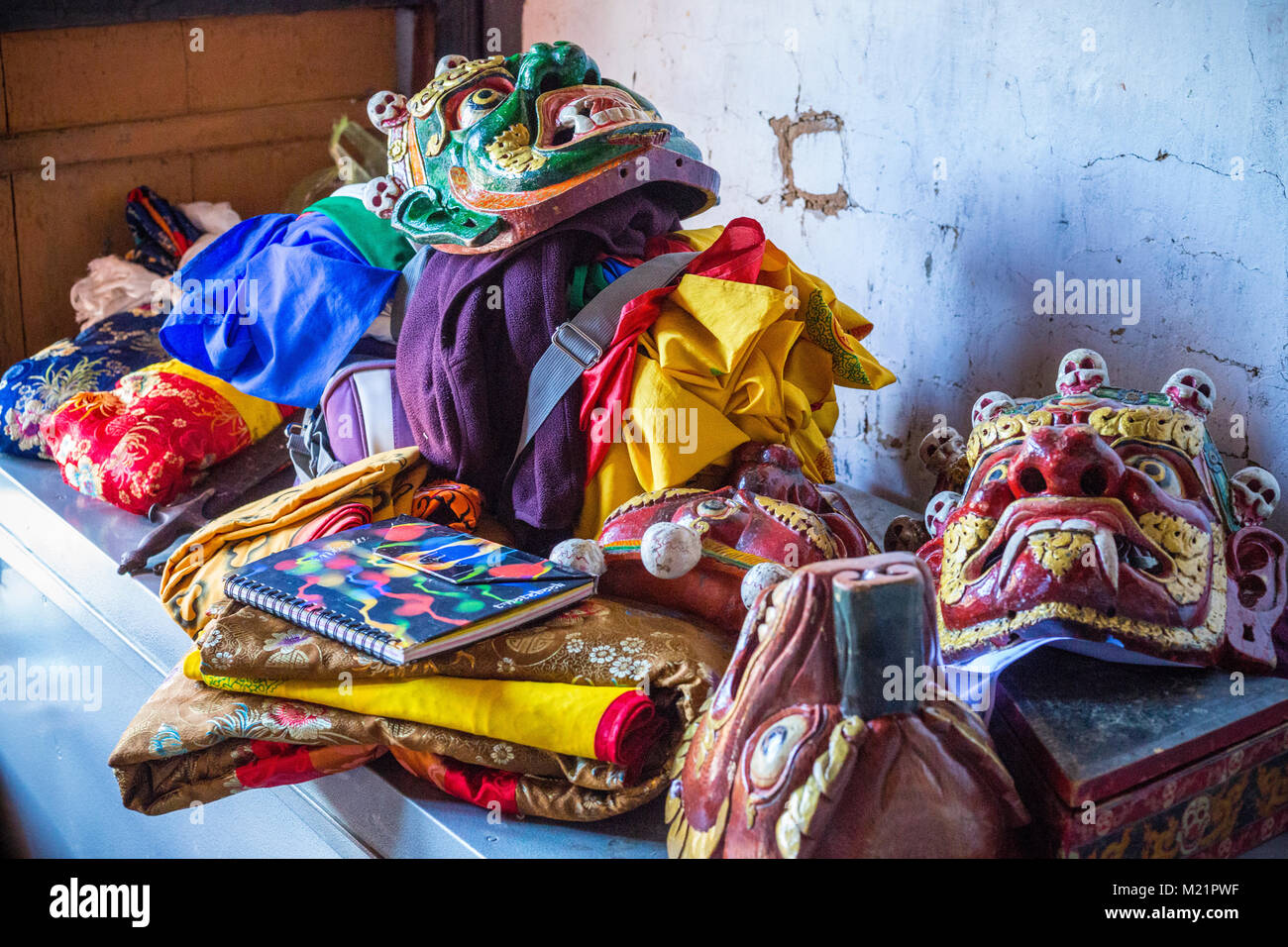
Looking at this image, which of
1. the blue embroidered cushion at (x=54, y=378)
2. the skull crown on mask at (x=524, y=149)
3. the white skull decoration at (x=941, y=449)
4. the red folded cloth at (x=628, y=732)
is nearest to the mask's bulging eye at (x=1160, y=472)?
the white skull decoration at (x=941, y=449)

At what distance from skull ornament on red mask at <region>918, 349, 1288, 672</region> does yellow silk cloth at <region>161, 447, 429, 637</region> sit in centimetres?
79

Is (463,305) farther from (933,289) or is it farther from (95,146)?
(95,146)

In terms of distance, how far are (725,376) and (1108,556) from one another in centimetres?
58

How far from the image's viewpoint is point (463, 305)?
1717 mm

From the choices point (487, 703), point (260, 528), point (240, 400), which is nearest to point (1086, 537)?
point (487, 703)

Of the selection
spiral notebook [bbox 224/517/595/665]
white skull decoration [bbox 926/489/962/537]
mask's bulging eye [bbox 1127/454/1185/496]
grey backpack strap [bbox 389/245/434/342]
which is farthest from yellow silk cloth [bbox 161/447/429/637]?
mask's bulging eye [bbox 1127/454/1185/496]

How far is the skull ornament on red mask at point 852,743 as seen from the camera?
3.23 ft

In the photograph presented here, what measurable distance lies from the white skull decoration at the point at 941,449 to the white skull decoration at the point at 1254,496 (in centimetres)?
36

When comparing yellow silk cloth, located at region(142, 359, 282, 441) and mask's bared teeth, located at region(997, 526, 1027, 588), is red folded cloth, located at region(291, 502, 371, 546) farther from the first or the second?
mask's bared teeth, located at region(997, 526, 1027, 588)

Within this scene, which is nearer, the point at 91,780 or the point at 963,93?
the point at 963,93

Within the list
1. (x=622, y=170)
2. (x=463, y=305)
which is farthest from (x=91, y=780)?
(x=622, y=170)

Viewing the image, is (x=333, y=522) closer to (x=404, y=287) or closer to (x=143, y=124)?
(x=404, y=287)

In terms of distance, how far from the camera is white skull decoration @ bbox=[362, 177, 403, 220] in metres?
1.89

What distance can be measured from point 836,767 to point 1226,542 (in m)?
0.66
